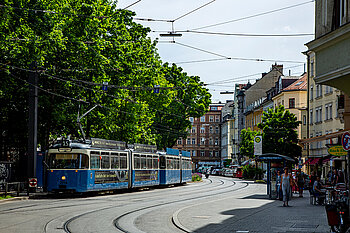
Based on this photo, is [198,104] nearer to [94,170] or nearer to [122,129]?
[122,129]

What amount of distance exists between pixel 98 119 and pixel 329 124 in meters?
27.8

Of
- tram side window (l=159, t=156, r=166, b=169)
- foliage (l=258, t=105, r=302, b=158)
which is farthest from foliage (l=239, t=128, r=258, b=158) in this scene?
tram side window (l=159, t=156, r=166, b=169)

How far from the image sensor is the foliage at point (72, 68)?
108 ft

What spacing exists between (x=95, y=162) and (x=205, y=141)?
120951 mm

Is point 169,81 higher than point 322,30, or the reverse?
point 169,81

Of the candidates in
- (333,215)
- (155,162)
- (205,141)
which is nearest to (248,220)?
(333,215)

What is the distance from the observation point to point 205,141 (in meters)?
152

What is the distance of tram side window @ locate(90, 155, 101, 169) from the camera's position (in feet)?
102

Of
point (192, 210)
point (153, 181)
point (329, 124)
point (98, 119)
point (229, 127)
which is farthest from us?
point (229, 127)

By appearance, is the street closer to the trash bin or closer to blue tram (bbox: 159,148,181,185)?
the trash bin

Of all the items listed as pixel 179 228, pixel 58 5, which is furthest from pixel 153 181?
pixel 179 228

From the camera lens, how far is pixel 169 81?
67.0 meters

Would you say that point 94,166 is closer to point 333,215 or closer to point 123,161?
point 123,161

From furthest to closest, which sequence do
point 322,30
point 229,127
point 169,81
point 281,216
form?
point 229,127, point 169,81, point 281,216, point 322,30
